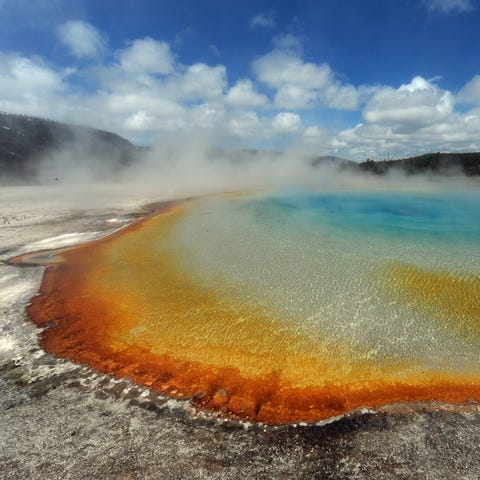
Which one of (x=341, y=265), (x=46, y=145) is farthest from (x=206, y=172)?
(x=341, y=265)

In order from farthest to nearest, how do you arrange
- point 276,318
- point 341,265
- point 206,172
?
point 206,172 → point 341,265 → point 276,318

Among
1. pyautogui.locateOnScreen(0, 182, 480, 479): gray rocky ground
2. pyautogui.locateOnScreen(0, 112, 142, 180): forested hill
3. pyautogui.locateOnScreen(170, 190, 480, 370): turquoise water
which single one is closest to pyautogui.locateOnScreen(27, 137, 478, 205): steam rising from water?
pyautogui.locateOnScreen(0, 112, 142, 180): forested hill

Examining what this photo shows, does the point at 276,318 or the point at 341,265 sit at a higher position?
the point at 341,265

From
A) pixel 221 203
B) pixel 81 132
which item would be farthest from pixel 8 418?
pixel 81 132

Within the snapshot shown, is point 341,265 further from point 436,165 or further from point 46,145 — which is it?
point 46,145

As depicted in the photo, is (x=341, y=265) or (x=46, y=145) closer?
(x=341, y=265)

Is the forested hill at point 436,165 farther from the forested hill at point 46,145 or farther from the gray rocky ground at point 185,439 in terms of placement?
the gray rocky ground at point 185,439

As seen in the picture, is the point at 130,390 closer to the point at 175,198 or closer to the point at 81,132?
the point at 175,198
